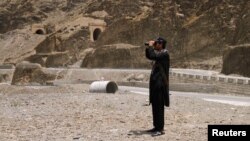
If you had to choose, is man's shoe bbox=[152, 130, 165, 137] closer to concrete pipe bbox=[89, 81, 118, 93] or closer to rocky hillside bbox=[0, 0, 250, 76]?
concrete pipe bbox=[89, 81, 118, 93]

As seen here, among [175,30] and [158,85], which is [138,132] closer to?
[158,85]

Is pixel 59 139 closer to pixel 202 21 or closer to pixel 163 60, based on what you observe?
pixel 163 60

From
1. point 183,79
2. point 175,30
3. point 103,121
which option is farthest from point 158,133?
point 175,30

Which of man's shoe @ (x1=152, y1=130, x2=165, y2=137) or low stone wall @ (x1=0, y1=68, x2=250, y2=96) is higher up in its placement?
man's shoe @ (x1=152, y1=130, x2=165, y2=137)

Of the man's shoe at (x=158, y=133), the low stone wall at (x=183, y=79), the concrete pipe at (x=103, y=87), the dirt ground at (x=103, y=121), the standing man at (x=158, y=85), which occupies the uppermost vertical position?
the standing man at (x=158, y=85)

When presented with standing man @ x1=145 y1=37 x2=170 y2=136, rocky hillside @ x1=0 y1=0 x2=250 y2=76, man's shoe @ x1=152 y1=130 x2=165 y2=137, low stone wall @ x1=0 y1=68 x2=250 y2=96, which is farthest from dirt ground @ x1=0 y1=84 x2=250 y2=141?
rocky hillside @ x1=0 y1=0 x2=250 y2=76

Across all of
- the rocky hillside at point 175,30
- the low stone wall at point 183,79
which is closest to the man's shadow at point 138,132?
the low stone wall at point 183,79

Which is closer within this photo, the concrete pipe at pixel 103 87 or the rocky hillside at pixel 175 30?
the concrete pipe at pixel 103 87

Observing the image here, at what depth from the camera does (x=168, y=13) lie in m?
51.5

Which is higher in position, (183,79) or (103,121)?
(103,121)

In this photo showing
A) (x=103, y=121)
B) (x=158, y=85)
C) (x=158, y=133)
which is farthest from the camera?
(x=103, y=121)

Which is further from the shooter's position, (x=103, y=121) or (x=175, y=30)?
(x=175, y=30)

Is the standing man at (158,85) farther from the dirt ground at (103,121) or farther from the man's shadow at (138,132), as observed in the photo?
the dirt ground at (103,121)

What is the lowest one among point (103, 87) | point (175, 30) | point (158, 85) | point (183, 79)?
point (183, 79)
